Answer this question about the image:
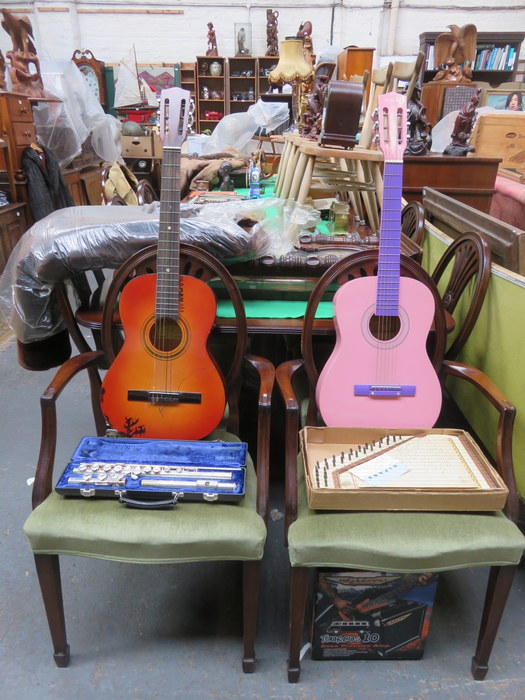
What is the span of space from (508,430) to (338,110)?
1.49 metres

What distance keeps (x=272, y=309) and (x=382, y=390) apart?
1.57 ft

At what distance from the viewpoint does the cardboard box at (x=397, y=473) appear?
118 cm

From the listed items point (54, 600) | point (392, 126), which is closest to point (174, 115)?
point (392, 126)

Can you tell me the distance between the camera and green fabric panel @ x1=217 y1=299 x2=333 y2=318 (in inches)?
64.6

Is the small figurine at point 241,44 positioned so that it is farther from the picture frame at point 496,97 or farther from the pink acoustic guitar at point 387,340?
the pink acoustic guitar at point 387,340

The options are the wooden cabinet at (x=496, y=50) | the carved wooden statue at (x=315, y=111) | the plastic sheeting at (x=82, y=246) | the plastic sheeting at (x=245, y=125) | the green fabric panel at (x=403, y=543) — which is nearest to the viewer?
the green fabric panel at (x=403, y=543)

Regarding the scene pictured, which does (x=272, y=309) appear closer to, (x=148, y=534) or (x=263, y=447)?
(x=263, y=447)

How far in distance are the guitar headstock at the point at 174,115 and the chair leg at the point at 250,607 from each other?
3.86 ft

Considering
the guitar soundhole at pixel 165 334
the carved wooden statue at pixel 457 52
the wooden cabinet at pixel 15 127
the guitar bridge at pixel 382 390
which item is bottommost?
the guitar bridge at pixel 382 390

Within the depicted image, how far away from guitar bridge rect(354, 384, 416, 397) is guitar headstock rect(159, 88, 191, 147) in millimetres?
880

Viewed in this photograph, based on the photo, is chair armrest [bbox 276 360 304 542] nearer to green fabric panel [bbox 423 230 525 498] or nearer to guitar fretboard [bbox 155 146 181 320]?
guitar fretboard [bbox 155 146 181 320]

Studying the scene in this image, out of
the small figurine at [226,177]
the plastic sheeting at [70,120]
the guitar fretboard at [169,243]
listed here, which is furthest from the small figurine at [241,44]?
the guitar fretboard at [169,243]

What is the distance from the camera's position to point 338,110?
82.4 inches

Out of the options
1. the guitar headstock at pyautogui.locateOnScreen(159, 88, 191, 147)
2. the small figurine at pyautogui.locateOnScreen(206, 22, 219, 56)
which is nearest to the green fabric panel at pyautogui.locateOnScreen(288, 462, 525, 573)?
the guitar headstock at pyautogui.locateOnScreen(159, 88, 191, 147)
